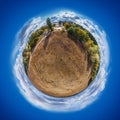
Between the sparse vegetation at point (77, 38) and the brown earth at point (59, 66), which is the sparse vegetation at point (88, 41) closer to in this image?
the sparse vegetation at point (77, 38)

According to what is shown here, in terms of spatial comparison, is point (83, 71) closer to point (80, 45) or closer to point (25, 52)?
point (80, 45)

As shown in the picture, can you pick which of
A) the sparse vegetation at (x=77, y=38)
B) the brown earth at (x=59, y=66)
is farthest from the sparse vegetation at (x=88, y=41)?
the brown earth at (x=59, y=66)

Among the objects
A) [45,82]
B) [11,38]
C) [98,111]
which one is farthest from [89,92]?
[11,38]

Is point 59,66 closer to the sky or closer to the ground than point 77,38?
closer to the ground

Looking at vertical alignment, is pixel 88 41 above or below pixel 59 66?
above

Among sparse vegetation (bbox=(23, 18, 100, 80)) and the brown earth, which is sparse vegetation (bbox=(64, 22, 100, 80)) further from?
the brown earth

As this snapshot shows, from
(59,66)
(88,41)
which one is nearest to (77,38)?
(88,41)

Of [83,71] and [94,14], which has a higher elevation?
[94,14]

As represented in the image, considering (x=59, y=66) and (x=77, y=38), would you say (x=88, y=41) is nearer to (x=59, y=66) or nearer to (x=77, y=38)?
(x=77, y=38)
